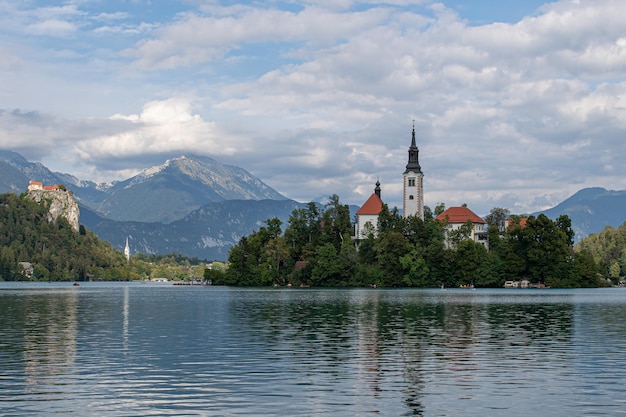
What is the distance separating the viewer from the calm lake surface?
2867 centimetres

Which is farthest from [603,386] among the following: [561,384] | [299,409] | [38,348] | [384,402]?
[38,348]

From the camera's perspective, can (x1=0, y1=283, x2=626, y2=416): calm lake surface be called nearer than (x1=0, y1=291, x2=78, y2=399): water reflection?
Yes

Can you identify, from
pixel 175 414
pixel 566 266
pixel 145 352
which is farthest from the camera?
pixel 566 266

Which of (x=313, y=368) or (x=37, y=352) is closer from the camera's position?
(x=313, y=368)

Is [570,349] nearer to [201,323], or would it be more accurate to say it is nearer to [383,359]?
[383,359]

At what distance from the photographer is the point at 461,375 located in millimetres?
35906

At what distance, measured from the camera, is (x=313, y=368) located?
38.3 m

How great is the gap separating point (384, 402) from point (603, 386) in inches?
388

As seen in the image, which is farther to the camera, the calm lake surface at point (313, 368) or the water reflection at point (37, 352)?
the water reflection at point (37, 352)

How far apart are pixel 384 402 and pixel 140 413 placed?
8.65 meters

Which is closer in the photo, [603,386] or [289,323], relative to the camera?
[603,386]

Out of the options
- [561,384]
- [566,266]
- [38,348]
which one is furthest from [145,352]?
[566,266]

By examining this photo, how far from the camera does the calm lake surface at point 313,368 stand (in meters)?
28.7

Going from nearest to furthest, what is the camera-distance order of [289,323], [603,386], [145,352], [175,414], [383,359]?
[175,414] → [603,386] → [383,359] → [145,352] → [289,323]
